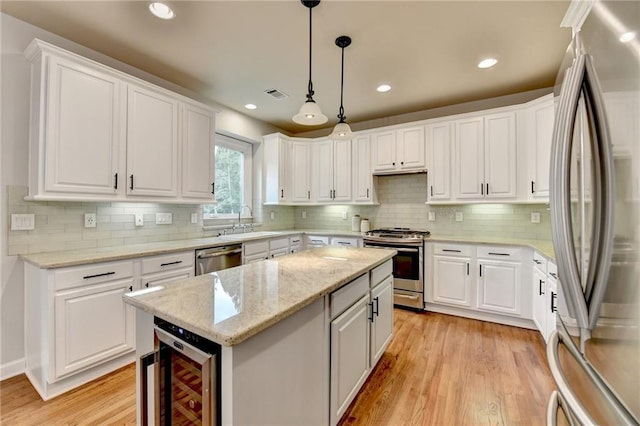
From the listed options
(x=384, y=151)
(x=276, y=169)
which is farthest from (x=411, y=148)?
(x=276, y=169)

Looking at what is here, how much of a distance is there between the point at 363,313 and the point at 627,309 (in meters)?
1.38

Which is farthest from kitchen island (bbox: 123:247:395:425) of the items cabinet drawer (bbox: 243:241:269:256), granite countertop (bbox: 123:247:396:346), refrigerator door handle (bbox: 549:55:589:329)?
cabinet drawer (bbox: 243:241:269:256)

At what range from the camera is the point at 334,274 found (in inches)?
63.3

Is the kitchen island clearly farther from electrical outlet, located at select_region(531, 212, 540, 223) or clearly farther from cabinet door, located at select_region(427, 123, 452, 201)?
electrical outlet, located at select_region(531, 212, 540, 223)

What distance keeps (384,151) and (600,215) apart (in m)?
3.47

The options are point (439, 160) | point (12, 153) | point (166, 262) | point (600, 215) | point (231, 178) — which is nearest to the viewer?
point (600, 215)

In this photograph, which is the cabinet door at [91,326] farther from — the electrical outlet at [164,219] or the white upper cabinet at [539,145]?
A: the white upper cabinet at [539,145]

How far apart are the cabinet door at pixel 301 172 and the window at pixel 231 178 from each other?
696mm

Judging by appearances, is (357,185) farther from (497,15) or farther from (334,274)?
(334,274)

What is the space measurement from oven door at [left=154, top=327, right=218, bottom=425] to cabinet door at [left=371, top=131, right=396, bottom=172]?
351cm

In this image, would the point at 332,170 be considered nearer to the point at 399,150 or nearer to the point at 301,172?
the point at 301,172

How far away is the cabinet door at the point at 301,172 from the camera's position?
15.2 ft

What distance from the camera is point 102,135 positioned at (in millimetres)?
2311

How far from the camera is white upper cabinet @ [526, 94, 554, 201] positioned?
2.87m
